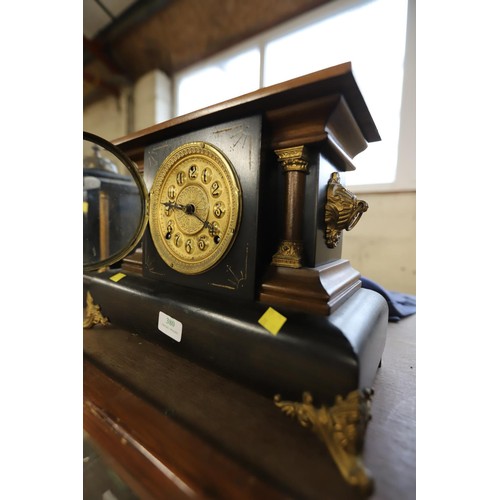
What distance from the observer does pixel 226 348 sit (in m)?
0.59

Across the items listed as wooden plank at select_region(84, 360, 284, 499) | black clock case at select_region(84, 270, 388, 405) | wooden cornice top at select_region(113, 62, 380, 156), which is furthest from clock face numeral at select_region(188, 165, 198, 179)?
wooden plank at select_region(84, 360, 284, 499)

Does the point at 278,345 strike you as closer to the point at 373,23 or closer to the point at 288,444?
the point at 288,444

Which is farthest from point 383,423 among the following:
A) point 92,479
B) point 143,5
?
point 143,5

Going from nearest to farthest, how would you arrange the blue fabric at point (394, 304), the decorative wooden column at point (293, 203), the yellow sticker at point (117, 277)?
the decorative wooden column at point (293, 203)
the yellow sticker at point (117, 277)
the blue fabric at point (394, 304)

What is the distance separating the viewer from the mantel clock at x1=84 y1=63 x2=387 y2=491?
478 mm

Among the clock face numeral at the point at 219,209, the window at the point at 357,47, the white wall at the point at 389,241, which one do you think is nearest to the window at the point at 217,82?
the window at the point at 357,47

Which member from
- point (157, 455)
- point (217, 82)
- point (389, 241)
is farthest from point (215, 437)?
point (217, 82)

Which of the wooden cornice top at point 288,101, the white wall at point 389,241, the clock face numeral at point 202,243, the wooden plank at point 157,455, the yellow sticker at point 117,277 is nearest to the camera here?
the wooden plank at point 157,455

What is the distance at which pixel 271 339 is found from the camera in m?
0.52

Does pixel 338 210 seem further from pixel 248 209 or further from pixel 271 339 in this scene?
pixel 271 339

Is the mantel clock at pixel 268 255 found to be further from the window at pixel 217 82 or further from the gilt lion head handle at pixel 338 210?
the window at pixel 217 82

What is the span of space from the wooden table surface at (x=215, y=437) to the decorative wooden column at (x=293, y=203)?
1.10 ft

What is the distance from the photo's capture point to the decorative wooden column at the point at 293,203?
24.3 inches

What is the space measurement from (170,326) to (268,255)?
1.12 ft
